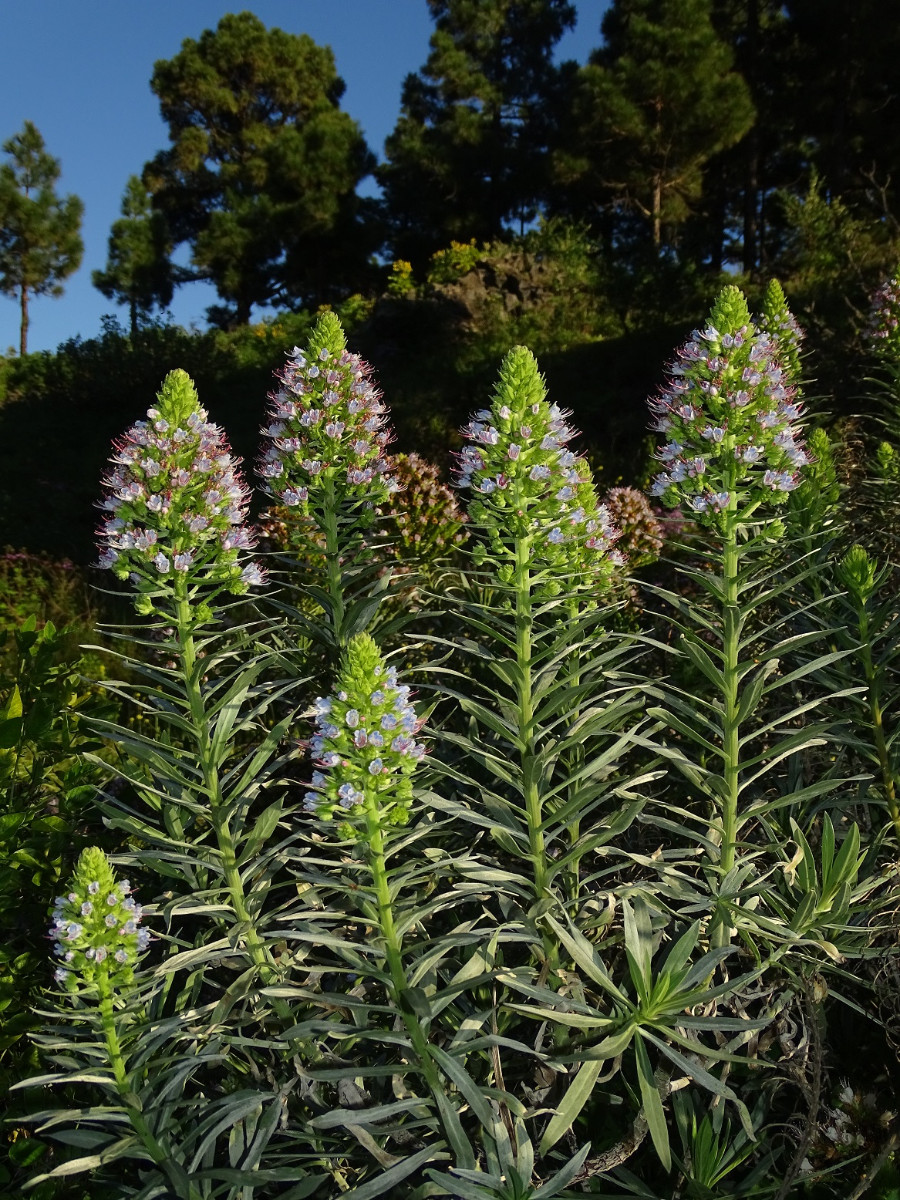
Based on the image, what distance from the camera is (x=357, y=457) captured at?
253 cm

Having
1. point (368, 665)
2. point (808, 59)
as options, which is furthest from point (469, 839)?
point (808, 59)

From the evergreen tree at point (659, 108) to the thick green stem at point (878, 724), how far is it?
14959 millimetres

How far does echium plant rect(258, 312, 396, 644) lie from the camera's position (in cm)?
249

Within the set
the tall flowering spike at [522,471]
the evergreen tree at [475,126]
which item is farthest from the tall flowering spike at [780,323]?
the evergreen tree at [475,126]

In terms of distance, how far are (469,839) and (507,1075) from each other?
64 cm

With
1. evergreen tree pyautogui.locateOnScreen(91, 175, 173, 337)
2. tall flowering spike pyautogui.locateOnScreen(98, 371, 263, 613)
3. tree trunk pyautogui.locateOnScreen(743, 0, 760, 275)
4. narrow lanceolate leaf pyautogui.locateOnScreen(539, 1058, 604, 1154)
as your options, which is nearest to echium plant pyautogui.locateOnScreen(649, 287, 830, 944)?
narrow lanceolate leaf pyautogui.locateOnScreen(539, 1058, 604, 1154)

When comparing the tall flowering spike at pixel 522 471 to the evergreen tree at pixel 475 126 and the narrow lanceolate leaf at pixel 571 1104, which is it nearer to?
the narrow lanceolate leaf at pixel 571 1104

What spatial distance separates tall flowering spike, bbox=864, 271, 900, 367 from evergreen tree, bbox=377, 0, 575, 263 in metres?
20.3

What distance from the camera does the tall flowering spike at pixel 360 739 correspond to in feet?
5.00

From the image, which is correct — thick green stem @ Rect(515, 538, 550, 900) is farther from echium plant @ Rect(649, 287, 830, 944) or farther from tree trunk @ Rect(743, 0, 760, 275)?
tree trunk @ Rect(743, 0, 760, 275)

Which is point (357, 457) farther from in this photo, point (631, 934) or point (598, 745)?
point (631, 934)

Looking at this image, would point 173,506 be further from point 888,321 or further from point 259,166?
point 259,166

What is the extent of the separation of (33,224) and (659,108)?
80.8 ft

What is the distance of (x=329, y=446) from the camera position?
2.51 metres
